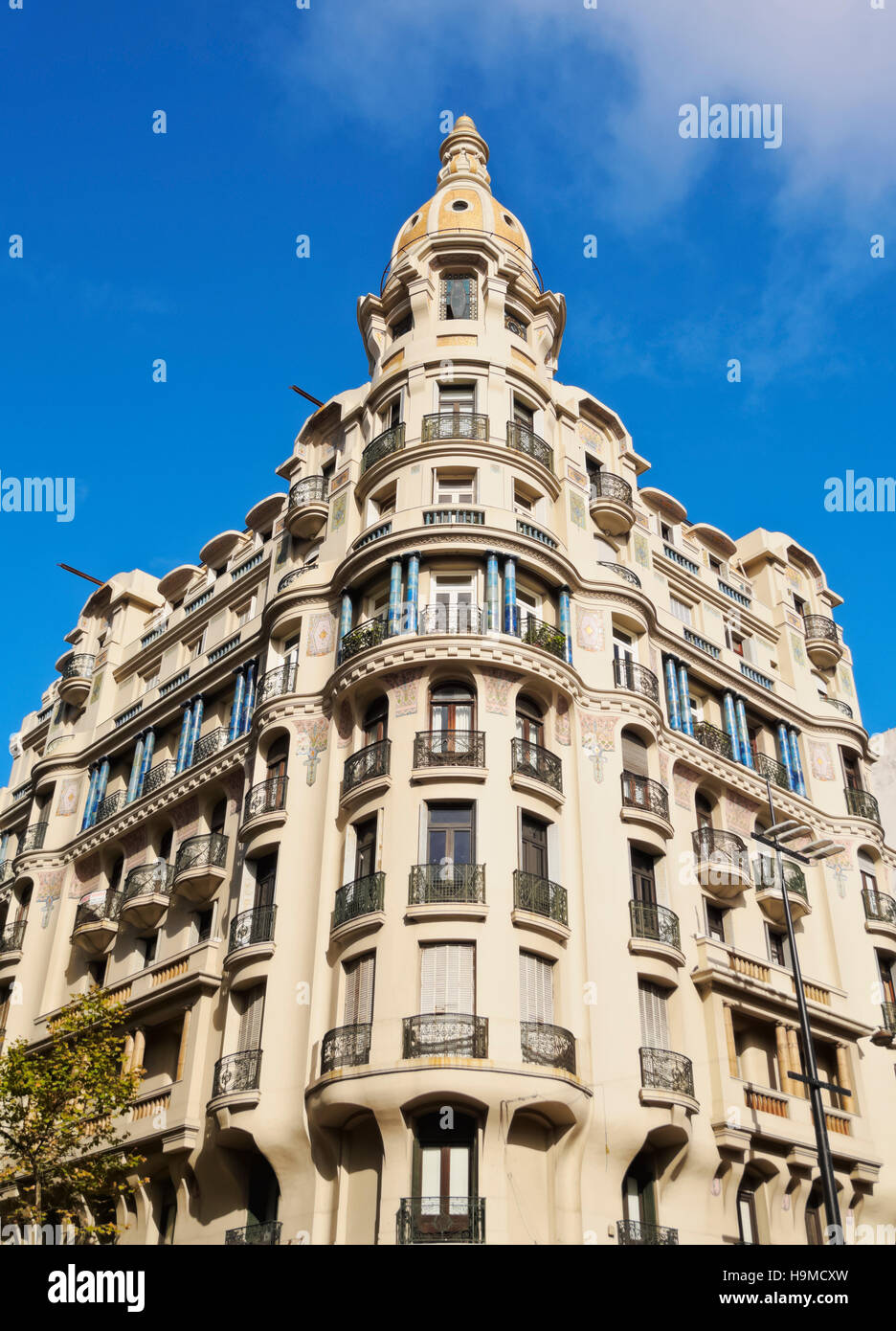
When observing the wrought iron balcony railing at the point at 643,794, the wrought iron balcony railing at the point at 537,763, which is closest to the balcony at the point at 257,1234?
the wrought iron balcony railing at the point at 537,763

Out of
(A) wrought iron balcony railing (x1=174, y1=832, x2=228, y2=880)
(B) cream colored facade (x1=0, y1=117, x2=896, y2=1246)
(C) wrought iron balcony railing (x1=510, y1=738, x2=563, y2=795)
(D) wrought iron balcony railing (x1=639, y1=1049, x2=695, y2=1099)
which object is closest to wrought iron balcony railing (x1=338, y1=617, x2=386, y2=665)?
(B) cream colored facade (x1=0, y1=117, x2=896, y2=1246)

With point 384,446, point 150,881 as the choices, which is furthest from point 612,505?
point 150,881

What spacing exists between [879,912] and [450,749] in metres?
14.4

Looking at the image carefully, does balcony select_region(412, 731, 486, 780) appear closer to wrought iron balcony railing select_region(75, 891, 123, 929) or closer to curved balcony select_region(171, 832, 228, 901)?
curved balcony select_region(171, 832, 228, 901)

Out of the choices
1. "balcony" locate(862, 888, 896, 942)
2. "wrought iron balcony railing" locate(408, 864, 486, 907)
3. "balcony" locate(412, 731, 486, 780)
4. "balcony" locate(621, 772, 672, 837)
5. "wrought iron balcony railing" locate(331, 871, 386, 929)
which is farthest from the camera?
"balcony" locate(862, 888, 896, 942)

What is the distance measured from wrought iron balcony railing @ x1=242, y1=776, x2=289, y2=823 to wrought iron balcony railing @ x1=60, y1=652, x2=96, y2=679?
15.1 metres

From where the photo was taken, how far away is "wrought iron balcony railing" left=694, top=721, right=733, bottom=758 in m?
33.8

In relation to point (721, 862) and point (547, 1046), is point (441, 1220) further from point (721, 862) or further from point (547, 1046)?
point (721, 862)

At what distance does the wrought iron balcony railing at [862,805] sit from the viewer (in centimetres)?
3619

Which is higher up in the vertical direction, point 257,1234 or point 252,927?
point 252,927

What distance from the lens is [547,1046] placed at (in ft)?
79.7

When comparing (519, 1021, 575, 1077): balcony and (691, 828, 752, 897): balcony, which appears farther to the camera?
(691, 828, 752, 897): balcony
